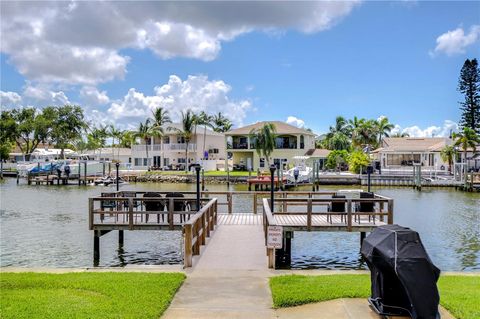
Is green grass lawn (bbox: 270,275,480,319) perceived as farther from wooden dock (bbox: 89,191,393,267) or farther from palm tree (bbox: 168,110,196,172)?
palm tree (bbox: 168,110,196,172)

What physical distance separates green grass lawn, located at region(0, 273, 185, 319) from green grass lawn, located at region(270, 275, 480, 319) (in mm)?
1879

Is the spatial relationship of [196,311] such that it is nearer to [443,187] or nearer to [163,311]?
[163,311]

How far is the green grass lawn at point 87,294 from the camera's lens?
7309 mm

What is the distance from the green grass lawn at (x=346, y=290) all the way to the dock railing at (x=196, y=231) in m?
2.05

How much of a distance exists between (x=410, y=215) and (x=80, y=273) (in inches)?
916

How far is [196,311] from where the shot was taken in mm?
7512

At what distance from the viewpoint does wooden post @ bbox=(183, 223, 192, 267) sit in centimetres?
1066

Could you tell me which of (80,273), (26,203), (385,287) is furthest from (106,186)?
(385,287)

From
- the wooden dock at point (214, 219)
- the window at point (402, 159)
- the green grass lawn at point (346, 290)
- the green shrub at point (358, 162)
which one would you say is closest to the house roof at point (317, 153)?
the green shrub at point (358, 162)

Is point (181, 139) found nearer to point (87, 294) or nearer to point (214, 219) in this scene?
point (214, 219)

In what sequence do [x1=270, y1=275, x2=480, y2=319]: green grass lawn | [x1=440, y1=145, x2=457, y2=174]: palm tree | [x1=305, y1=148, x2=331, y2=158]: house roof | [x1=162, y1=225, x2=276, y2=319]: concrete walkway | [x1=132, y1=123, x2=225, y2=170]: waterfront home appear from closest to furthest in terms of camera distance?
[x1=162, y1=225, x2=276, y2=319]: concrete walkway → [x1=270, y1=275, x2=480, y2=319]: green grass lawn → [x1=440, y1=145, x2=457, y2=174]: palm tree → [x1=305, y1=148, x2=331, y2=158]: house roof → [x1=132, y1=123, x2=225, y2=170]: waterfront home

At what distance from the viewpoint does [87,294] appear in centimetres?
834

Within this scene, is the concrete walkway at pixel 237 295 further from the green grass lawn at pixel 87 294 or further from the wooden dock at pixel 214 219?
the wooden dock at pixel 214 219

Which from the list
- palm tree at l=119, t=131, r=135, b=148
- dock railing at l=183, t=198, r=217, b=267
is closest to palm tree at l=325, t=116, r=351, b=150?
palm tree at l=119, t=131, r=135, b=148
